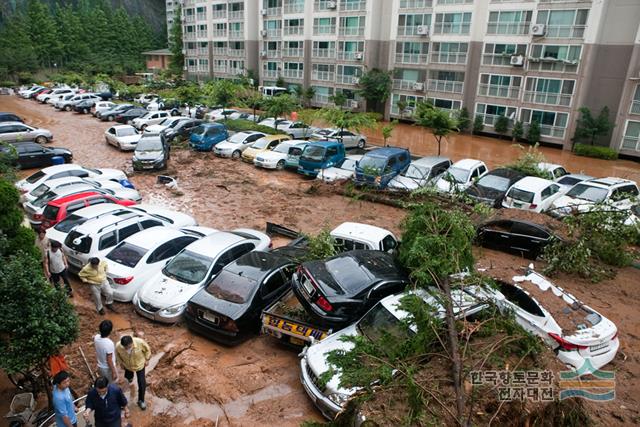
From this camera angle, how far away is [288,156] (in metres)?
23.3

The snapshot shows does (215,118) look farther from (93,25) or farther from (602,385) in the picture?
(93,25)

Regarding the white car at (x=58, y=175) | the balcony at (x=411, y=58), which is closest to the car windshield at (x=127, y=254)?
the white car at (x=58, y=175)

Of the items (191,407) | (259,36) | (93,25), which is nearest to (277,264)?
(191,407)

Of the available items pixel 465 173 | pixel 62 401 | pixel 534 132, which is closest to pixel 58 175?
pixel 62 401

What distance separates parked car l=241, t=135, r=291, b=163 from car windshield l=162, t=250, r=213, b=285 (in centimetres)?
1400

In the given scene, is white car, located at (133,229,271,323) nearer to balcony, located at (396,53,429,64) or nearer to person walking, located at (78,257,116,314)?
person walking, located at (78,257,116,314)

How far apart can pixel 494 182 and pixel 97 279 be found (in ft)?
48.0

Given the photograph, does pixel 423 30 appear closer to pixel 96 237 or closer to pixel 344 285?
Result: pixel 96 237

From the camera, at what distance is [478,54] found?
35.0 m

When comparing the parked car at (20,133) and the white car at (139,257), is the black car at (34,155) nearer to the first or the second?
the parked car at (20,133)

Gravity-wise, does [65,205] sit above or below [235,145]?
above

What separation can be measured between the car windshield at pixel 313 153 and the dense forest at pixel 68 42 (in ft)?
197

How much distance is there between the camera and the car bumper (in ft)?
21.4

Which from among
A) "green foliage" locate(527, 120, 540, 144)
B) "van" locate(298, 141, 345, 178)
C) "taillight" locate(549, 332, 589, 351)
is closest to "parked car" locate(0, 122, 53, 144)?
"van" locate(298, 141, 345, 178)
